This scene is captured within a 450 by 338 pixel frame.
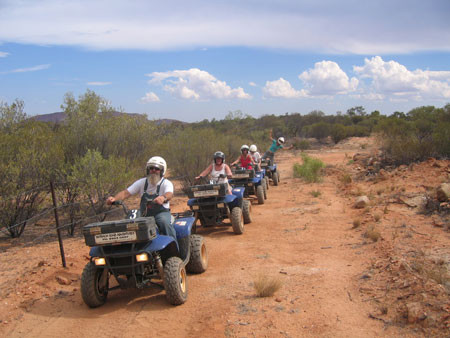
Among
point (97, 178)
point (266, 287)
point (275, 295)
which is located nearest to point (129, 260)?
point (266, 287)

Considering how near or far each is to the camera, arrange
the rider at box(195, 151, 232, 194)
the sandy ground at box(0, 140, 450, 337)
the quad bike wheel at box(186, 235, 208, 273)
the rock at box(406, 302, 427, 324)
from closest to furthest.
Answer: the rock at box(406, 302, 427, 324)
the sandy ground at box(0, 140, 450, 337)
the quad bike wheel at box(186, 235, 208, 273)
the rider at box(195, 151, 232, 194)

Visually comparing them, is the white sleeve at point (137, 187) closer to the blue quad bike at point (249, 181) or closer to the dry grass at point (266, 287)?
the dry grass at point (266, 287)

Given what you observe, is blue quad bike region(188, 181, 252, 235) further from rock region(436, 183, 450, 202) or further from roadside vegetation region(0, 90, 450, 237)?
rock region(436, 183, 450, 202)

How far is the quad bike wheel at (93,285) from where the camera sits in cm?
492

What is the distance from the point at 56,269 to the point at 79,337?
97.5 inches

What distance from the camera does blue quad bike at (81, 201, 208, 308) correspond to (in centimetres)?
457

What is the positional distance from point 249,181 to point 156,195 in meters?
6.70

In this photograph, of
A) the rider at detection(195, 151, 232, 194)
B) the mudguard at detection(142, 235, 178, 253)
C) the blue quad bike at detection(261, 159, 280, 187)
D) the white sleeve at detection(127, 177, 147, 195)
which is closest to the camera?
the mudguard at detection(142, 235, 178, 253)

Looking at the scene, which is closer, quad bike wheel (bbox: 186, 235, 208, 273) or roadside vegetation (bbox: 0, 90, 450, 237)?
quad bike wheel (bbox: 186, 235, 208, 273)

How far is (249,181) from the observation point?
12125 mm

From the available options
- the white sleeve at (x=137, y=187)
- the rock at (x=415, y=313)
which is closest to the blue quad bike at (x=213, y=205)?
the white sleeve at (x=137, y=187)

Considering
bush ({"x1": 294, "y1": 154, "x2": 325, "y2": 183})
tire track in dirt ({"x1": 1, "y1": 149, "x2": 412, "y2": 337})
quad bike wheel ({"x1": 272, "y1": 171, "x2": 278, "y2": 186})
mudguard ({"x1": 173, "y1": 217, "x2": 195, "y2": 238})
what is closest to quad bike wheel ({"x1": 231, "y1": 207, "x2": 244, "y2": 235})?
tire track in dirt ({"x1": 1, "y1": 149, "x2": 412, "y2": 337})

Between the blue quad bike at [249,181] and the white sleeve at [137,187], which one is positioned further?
the blue quad bike at [249,181]

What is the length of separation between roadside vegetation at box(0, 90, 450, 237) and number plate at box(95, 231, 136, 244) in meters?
2.60
